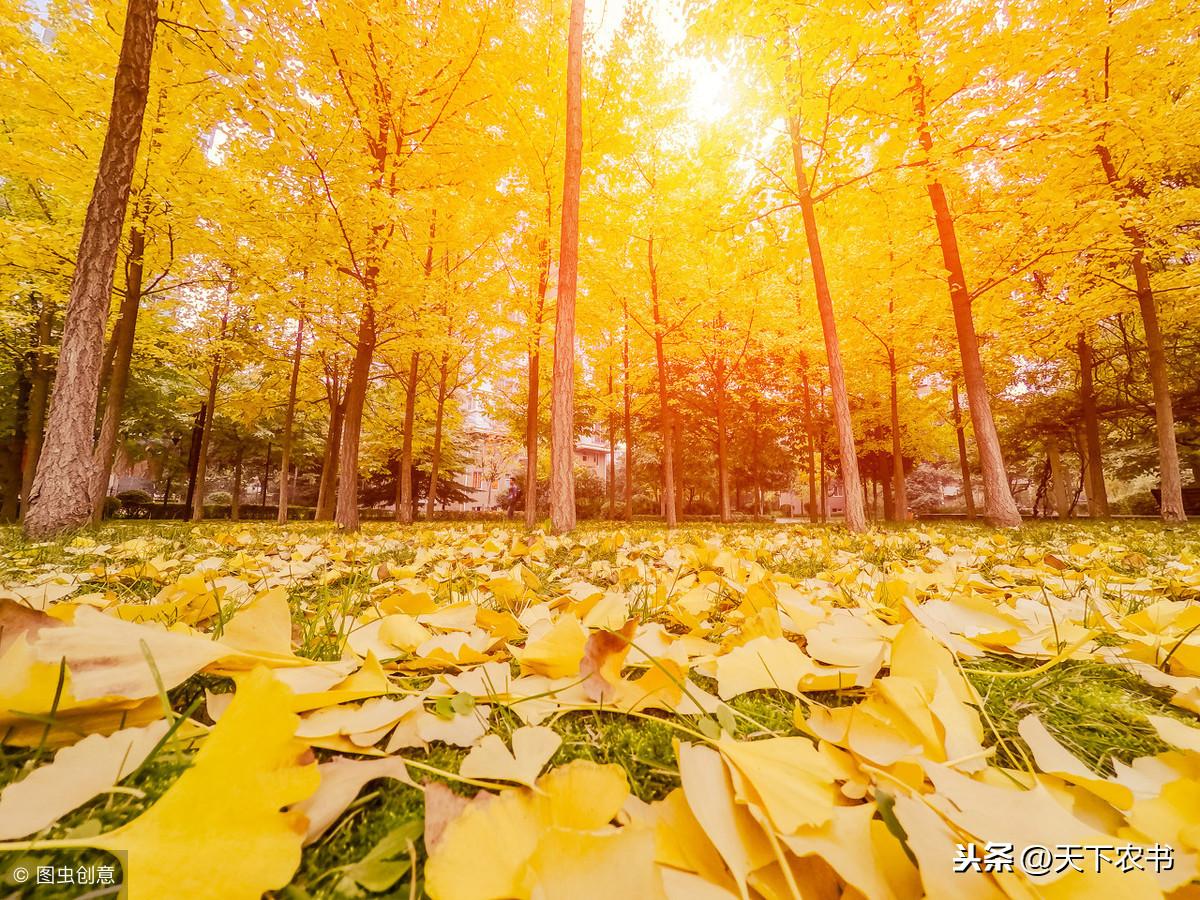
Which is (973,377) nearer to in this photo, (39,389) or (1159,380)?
(1159,380)

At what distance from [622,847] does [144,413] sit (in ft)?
67.5

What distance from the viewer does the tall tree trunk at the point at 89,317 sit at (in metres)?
4.04

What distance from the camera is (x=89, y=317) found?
13.8 ft

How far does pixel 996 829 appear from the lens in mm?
444

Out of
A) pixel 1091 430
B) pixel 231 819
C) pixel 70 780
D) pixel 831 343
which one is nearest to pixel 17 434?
pixel 831 343

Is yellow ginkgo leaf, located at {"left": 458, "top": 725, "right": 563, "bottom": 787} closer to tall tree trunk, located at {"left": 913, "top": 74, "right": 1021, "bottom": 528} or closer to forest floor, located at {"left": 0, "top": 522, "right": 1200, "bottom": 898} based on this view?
forest floor, located at {"left": 0, "top": 522, "right": 1200, "bottom": 898}

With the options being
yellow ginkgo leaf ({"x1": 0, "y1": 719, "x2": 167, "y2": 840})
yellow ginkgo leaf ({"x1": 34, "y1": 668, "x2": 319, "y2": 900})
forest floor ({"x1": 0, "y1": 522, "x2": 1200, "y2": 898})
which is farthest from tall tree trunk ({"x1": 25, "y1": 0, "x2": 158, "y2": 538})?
yellow ginkgo leaf ({"x1": 34, "y1": 668, "x2": 319, "y2": 900})

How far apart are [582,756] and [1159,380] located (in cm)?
1237

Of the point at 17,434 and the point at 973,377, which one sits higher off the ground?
the point at 17,434

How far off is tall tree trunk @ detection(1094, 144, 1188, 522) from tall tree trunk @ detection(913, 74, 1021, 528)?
9.64 feet

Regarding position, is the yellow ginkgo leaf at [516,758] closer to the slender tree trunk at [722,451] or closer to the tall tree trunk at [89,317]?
the tall tree trunk at [89,317]

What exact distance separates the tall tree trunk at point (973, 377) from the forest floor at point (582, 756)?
6.91m

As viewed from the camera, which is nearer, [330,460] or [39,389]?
[39,389]

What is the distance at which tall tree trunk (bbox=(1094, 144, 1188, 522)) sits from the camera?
8.25 meters
